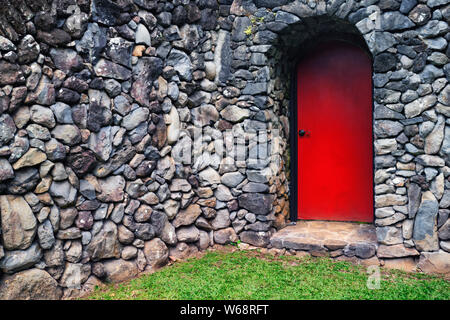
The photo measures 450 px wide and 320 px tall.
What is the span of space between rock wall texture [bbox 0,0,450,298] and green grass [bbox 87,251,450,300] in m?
0.22

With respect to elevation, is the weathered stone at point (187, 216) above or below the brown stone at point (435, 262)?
above

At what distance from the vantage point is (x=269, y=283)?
3.15m

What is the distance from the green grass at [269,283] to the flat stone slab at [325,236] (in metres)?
0.18

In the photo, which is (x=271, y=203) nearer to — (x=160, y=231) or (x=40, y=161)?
(x=160, y=231)

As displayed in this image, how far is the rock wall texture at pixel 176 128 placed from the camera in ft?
8.61

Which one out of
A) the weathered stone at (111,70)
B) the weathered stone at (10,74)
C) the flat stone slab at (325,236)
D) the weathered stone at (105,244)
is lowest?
the flat stone slab at (325,236)

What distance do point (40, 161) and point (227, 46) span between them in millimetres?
2382

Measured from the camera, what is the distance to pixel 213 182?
411 cm

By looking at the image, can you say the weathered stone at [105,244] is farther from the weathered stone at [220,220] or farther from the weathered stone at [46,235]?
the weathered stone at [220,220]

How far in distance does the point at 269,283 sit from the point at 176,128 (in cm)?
173

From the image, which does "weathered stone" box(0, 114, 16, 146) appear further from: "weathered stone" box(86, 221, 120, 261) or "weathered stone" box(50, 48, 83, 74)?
"weathered stone" box(86, 221, 120, 261)

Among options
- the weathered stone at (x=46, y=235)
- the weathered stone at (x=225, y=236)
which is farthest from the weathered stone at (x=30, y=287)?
the weathered stone at (x=225, y=236)

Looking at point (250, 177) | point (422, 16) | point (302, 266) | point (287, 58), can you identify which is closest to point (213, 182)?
point (250, 177)

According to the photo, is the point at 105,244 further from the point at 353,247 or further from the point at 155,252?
the point at 353,247
